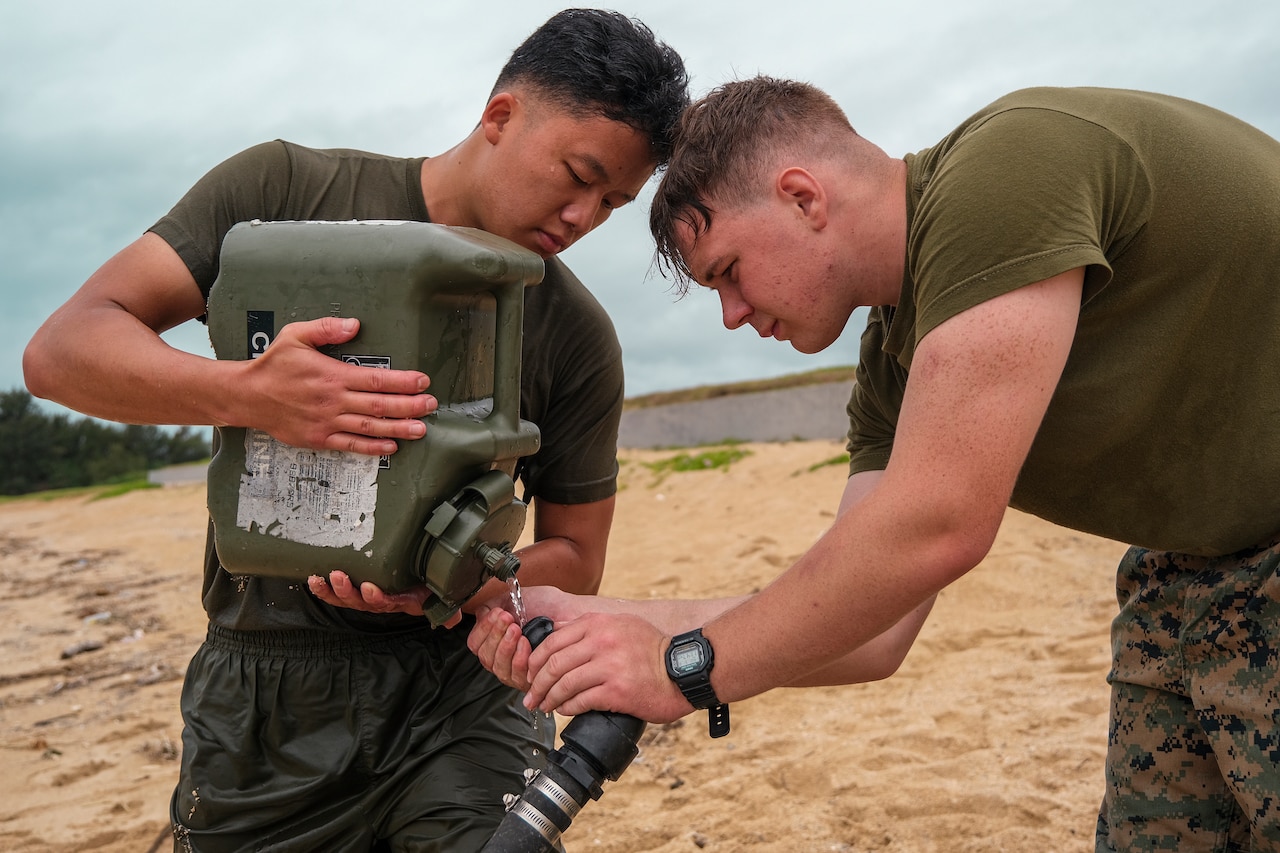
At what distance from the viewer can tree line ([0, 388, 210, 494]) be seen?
2661cm

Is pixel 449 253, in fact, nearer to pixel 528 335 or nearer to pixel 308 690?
pixel 528 335

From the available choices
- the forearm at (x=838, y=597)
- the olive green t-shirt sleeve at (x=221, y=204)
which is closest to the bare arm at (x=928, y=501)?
the forearm at (x=838, y=597)

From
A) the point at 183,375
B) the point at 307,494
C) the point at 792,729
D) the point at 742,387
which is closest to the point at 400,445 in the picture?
the point at 307,494

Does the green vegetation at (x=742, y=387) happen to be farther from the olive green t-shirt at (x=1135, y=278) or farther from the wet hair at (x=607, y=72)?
the olive green t-shirt at (x=1135, y=278)

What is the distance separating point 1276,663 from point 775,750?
242 centimetres

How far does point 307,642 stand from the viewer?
247cm

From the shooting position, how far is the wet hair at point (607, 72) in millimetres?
2543

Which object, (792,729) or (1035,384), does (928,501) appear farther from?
(792,729)

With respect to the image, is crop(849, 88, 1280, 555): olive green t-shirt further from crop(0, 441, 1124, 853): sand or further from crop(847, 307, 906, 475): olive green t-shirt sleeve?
crop(0, 441, 1124, 853): sand

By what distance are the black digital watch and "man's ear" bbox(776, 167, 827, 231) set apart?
789 millimetres

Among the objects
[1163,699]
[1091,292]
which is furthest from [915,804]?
[1091,292]

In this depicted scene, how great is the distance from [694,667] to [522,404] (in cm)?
94

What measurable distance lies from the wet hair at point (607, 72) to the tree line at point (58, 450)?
2610 cm

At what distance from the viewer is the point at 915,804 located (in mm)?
3455
